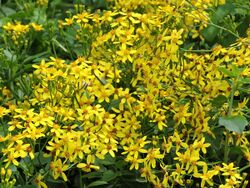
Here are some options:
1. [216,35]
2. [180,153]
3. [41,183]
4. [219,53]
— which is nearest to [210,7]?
[216,35]

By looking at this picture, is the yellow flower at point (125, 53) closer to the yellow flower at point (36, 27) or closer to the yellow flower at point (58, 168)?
the yellow flower at point (58, 168)

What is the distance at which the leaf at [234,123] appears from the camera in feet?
7.63

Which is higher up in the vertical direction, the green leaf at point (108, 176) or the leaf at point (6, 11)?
the leaf at point (6, 11)

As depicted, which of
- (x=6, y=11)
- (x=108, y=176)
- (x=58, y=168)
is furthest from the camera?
(x=6, y=11)

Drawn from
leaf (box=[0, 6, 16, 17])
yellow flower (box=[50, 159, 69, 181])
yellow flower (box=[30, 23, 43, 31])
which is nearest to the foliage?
yellow flower (box=[50, 159, 69, 181])

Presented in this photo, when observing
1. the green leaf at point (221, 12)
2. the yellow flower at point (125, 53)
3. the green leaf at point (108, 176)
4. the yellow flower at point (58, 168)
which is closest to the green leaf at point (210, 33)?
the green leaf at point (221, 12)

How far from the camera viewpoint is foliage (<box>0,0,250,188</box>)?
93.0 inches

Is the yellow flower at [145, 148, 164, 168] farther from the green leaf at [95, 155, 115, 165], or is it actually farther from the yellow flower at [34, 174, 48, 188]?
the yellow flower at [34, 174, 48, 188]

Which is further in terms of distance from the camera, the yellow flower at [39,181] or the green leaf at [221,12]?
the green leaf at [221,12]

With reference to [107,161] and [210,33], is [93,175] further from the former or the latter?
[210,33]

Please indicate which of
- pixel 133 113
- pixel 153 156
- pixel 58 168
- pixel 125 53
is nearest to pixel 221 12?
pixel 125 53

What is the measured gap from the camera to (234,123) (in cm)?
235

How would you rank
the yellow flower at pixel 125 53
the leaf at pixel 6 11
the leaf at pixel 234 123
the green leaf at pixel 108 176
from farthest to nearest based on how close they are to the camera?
the leaf at pixel 6 11 < the yellow flower at pixel 125 53 < the green leaf at pixel 108 176 < the leaf at pixel 234 123

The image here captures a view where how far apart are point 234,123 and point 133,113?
0.37 m
